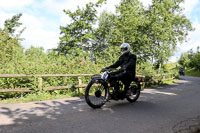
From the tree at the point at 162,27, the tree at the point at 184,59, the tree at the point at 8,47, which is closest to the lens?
the tree at the point at 8,47

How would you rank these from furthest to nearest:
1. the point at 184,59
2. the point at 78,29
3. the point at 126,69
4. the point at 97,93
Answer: the point at 184,59, the point at 78,29, the point at 126,69, the point at 97,93

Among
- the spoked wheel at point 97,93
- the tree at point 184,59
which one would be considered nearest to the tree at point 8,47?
the spoked wheel at point 97,93

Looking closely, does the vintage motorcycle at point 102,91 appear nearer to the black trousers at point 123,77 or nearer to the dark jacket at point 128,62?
the black trousers at point 123,77

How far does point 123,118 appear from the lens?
4.64 metres

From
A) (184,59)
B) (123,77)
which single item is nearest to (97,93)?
(123,77)

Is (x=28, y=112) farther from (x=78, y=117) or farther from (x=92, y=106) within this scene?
(x=92, y=106)

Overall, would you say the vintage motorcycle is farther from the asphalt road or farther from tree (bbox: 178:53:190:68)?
tree (bbox: 178:53:190:68)

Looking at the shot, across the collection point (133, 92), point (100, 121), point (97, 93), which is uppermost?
point (97, 93)

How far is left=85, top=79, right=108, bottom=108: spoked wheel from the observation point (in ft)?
18.0

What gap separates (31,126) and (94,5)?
2801cm

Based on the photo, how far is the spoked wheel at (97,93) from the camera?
18.0ft

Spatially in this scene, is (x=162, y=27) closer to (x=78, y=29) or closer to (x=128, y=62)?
(x=78, y=29)

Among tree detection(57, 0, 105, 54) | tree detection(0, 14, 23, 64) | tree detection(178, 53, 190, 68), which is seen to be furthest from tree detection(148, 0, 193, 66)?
tree detection(178, 53, 190, 68)

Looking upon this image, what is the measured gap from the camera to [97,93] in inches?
225
